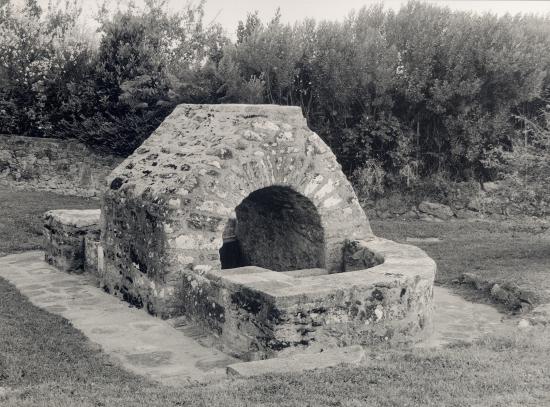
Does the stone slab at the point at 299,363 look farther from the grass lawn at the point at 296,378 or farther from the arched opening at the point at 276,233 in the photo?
the arched opening at the point at 276,233

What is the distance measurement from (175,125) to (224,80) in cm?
741

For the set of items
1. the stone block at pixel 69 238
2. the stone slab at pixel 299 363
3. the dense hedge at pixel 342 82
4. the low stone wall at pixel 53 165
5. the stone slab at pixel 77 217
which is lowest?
the stone slab at pixel 299 363

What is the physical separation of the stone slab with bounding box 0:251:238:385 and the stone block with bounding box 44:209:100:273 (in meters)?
0.21

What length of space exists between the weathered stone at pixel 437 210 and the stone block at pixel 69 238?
8.63 metres

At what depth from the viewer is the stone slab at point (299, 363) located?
529 centimetres

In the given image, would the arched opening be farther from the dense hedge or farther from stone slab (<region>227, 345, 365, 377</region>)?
the dense hedge

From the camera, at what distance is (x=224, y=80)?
53.6 ft

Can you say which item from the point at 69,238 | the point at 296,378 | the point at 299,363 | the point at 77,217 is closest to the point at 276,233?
the point at 69,238

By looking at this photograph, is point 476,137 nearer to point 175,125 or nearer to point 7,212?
point 175,125

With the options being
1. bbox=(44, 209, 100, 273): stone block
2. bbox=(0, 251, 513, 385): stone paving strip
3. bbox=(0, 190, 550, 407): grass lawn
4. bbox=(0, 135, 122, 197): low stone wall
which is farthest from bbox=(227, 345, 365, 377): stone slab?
bbox=(0, 135, 122, 197): low stone wall

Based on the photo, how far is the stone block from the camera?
33.3 feet

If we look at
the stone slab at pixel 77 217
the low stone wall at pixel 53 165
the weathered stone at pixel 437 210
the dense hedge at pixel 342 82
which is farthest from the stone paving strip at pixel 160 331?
the dense hedge at pixel 342 82

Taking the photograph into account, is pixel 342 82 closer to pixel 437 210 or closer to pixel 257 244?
pixel 437 210

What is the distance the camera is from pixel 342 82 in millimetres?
16656
